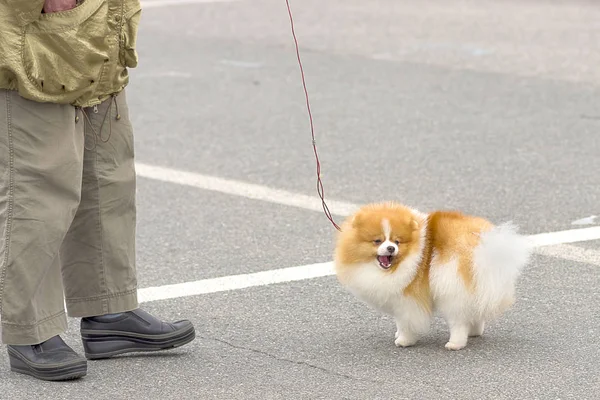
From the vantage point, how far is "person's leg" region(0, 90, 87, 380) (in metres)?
4.17

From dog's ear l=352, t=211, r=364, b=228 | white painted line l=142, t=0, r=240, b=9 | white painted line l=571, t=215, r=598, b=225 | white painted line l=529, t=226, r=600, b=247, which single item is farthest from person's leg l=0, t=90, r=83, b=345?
white painted line l=142, t=0, r=240, b=9

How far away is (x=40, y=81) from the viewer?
13.5 feet

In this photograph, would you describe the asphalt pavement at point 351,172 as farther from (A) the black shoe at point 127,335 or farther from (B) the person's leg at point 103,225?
(B) the person's leg at point 103,225

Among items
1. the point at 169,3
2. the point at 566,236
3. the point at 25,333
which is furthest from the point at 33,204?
the point at 169,3

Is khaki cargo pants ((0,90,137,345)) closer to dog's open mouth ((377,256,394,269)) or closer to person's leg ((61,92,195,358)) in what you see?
person's leg ((61,92,195,358))

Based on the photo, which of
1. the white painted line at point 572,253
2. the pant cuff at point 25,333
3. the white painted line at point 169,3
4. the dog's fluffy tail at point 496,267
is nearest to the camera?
the pant cuff at point 25,333

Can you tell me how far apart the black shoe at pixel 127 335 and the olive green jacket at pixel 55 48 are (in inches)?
34.1

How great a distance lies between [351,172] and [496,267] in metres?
3.35

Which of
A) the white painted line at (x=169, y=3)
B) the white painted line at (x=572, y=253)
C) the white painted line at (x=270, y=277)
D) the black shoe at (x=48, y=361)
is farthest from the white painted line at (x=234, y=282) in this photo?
the white painted line at (x=169, y=3)

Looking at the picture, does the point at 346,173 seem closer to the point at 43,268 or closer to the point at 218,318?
the point at 218,318

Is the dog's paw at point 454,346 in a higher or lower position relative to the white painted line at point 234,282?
higher

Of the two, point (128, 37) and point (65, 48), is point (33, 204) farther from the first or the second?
point (128, 37)

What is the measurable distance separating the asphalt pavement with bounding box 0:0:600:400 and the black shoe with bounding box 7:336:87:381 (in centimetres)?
4

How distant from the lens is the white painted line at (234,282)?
5.40 meters
